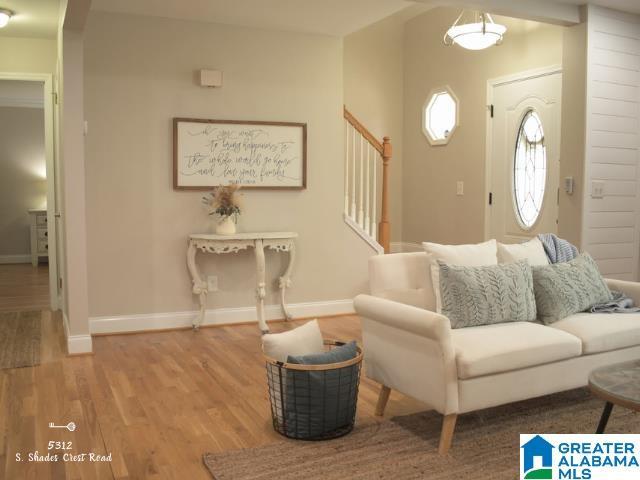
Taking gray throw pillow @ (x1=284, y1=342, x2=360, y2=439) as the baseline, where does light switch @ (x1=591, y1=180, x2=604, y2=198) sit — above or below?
above

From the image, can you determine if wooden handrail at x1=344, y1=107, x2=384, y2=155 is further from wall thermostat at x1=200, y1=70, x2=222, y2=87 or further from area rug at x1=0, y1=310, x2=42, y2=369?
area rug at x1=0, y1=310, x2=42, y2=369

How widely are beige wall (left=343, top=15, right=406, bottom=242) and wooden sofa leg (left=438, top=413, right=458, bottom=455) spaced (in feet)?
15.6

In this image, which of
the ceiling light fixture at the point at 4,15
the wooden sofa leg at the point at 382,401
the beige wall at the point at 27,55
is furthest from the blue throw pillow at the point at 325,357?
the beige wall at the point at 27,55

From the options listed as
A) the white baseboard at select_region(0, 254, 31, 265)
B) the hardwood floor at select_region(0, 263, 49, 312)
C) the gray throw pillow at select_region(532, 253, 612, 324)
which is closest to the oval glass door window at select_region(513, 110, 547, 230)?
the gray throw pillow at select_region(532, 253, 612, 324)

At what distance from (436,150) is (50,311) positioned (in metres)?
4.06

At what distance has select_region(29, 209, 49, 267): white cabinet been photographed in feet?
31.7

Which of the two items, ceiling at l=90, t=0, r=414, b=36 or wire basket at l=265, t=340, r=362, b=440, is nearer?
wire basket at l=265, t=340, r=362, b=440

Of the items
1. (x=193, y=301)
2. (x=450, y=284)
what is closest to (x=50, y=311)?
(x=193, y=301)

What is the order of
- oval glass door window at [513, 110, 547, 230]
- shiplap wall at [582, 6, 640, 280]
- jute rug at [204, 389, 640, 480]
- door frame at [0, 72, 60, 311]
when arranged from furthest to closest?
1. door frame at [0, 72, 60, 311]
2. oval glass door window at [513, 110, 547, 230]
3. shiplap wall at [582, 6, 640, 280]
4. jute rug at [204, 389, 640, 480]

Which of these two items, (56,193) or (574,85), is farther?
(56,193)

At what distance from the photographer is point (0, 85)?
360 inches

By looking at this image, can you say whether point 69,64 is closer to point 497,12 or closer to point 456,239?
point 497,12

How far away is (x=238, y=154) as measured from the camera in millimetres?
5539

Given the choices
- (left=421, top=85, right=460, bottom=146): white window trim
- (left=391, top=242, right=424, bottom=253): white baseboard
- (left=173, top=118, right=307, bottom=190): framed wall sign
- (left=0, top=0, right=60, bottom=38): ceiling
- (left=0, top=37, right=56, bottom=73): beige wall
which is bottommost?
(left=391, top=242, right=424, bottom=253): white baseboard
